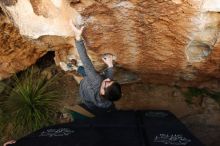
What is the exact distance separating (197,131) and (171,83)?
0.65 metres

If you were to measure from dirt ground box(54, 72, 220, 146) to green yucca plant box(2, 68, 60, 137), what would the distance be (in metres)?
0.93

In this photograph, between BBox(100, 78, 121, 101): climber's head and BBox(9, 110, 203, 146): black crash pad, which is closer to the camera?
BBox(9, 110, 203, 146): black crash pad

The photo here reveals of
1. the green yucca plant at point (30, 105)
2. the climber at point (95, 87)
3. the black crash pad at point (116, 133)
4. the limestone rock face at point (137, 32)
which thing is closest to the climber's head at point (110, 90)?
the climber at point (95, 87)

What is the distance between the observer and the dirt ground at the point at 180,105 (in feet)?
16.6

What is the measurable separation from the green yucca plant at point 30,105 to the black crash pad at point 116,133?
1.56 metres

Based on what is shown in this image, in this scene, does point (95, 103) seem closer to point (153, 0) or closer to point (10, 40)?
point (153, 0)

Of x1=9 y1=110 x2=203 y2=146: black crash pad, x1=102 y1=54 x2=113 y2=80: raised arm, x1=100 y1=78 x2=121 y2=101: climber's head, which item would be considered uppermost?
x1=102 y1=54 x2=113 y2=80: raised arm

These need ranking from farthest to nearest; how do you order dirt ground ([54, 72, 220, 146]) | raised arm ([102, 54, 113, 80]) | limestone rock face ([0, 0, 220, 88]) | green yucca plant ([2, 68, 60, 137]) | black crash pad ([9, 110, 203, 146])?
1. green yucca plant ([2, 68, 60, 137])
2. dirt ground ([54, 72, 220, 146])
3. raised arm ([102, 54, 113, 80])
4. limestone rock face ([0, 0, 220, 88])
5. black crash pad ([9, 110, 203, 146])

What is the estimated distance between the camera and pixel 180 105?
5.10 meters

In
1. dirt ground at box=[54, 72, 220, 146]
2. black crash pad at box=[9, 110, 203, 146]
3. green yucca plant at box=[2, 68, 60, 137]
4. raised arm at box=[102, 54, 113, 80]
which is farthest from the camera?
green yucca plant at box=[2, 68, 60, 137]

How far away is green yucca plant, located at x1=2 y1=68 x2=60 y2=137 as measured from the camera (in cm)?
542

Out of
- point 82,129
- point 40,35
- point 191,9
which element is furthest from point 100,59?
point 191,9

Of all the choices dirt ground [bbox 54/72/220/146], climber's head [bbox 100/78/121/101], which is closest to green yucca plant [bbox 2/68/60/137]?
dirt ground [bbox 54/72/220/146]

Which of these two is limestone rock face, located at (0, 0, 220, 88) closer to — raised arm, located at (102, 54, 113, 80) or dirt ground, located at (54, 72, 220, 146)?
raised arm, located at (102, 54, 113, 80)
